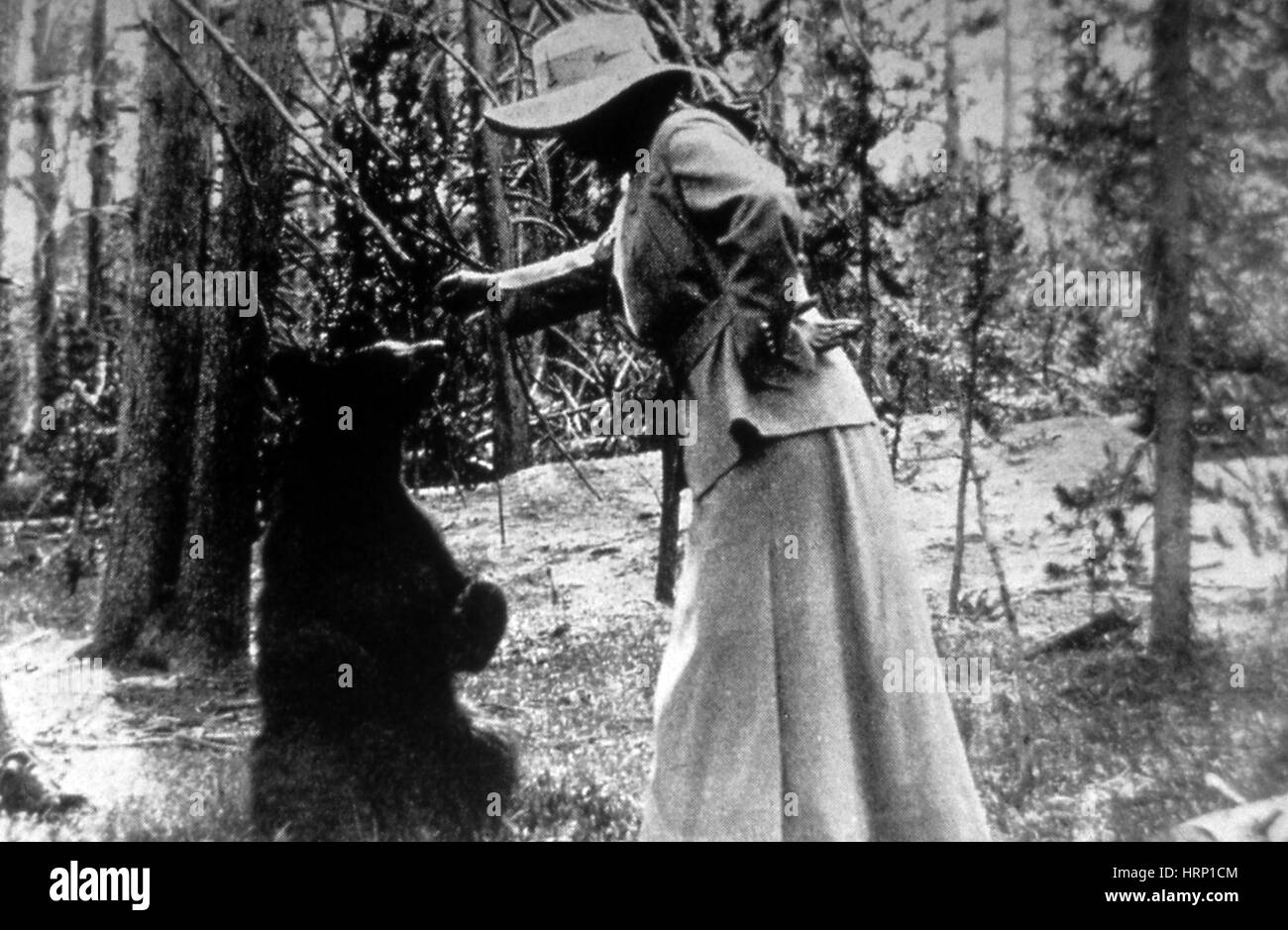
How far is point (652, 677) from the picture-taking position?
3.01 m

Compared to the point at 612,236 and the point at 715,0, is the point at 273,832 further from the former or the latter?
the point at 715,0

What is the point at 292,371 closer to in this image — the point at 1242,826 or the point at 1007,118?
the point at 1007,118

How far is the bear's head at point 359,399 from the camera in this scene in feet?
9.30

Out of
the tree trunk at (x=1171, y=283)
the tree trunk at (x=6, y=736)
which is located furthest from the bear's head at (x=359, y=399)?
the tree trunk at (x=1171, y=283)

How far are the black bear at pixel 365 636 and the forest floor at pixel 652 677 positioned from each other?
0.24ft

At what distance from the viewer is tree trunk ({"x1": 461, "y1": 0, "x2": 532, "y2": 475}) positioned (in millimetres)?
2945

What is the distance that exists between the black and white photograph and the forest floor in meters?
0.01

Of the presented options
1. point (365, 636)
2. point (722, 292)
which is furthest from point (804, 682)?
point (365, 636)

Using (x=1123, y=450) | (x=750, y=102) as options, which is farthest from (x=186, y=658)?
(x=1123, y=450)

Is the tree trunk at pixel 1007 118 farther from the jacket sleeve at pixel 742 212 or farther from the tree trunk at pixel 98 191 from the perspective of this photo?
the tree trunk at pixel 98 191

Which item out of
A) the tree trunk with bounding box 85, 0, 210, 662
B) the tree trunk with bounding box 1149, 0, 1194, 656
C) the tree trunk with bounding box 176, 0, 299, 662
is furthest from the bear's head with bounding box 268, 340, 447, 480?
the tree trunk with bounding box 1149, 0, 1194, 656

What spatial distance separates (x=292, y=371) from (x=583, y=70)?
3.64 ft

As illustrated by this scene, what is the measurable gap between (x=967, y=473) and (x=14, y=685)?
9.07ft
